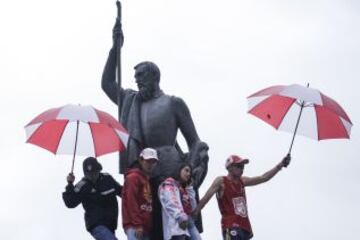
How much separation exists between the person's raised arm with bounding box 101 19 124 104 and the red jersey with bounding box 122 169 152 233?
302cm

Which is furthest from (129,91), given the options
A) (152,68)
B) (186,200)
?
(186,200)

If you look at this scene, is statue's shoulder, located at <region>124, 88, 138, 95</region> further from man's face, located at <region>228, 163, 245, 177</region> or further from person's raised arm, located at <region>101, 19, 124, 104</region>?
man's face, located at <region>228, 163, 245, 177</region>

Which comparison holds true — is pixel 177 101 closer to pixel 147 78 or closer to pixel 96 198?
pixel 147 78

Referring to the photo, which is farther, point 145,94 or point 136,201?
point 145,94

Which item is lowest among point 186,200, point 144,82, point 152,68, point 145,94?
point 186,200

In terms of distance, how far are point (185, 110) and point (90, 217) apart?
2720mm

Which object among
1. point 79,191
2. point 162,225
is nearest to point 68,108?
point 79,191

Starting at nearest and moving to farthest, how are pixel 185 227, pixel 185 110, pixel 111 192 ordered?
pixel 185 227 < pixel 111 192 < pixel 185 110


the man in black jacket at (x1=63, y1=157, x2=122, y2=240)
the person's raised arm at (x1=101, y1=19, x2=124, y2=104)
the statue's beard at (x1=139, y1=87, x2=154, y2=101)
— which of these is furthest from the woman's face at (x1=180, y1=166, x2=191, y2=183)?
the person's raised arm at (x1=101, y1=19, x2=124, y2=104)

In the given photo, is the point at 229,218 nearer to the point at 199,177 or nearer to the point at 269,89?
the point at 199,177

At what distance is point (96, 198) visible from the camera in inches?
644

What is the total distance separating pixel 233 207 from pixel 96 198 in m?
2.08

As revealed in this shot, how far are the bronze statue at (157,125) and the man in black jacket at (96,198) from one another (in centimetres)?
77

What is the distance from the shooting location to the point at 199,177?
56.1ft
